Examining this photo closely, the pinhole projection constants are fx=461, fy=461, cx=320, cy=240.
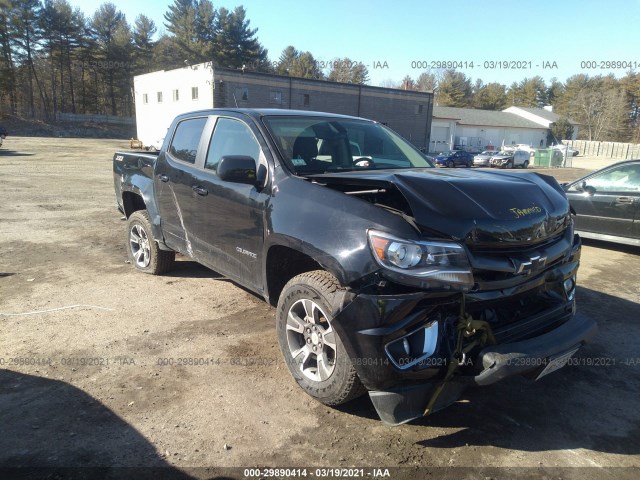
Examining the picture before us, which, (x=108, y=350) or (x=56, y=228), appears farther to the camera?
(x=56, y=228)

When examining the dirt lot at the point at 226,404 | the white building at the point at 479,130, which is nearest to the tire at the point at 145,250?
the dirt lot at the point at 226,404

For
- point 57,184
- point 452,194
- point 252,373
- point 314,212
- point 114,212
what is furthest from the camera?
point 57,184

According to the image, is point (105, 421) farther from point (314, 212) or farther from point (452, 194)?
point (452, 194)

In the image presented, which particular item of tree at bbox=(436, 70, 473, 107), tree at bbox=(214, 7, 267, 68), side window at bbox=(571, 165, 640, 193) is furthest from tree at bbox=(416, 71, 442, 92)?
side window at bbox=(571, 165, 640, 193)

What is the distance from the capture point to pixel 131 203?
6355 mm

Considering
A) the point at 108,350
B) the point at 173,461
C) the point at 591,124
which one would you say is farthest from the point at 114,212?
the point at 591,124

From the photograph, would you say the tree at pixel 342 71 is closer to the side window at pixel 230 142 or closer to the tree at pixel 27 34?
the tree at pixel 27 34

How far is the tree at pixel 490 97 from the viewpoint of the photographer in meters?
96.5

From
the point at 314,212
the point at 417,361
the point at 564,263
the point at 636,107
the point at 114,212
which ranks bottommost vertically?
the point at 114,212

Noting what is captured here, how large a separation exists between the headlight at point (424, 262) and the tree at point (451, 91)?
9029cm

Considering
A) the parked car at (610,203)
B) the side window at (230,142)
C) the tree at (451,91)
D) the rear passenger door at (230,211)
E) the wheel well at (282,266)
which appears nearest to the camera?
the wheel well at (282,266)

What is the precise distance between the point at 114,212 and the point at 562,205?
945 centimetres

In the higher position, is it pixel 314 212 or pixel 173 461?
pixel 314 212

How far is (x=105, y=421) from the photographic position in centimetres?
297
